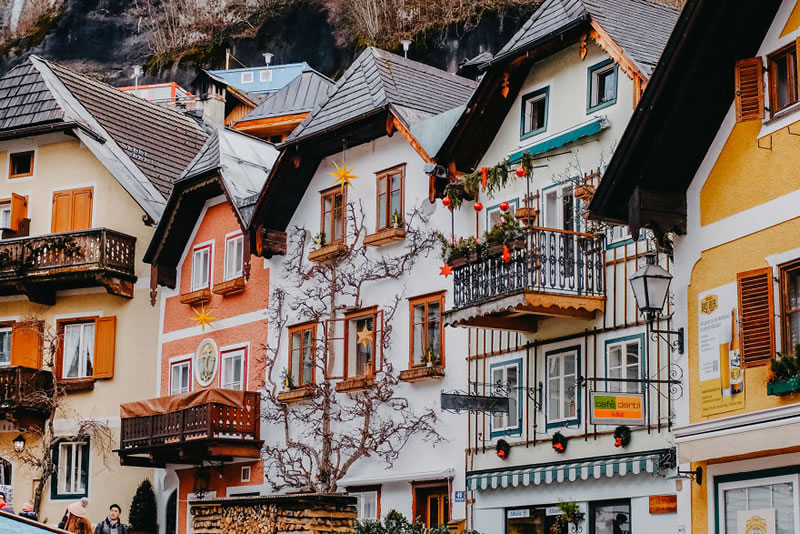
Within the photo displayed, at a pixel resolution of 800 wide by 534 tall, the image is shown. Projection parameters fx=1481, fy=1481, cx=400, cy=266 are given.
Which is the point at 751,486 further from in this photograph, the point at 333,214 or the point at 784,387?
the point at 333,214

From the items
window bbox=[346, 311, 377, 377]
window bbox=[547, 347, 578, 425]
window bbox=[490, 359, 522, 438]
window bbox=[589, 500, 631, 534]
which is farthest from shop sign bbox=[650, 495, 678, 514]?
window bbox=[346, 311, 377, 377]

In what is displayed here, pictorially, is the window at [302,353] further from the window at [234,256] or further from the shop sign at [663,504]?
the shop sign at [663,504]

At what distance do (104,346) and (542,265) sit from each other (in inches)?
585

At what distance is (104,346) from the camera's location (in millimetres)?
34281

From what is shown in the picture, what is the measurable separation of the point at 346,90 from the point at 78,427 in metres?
10.4

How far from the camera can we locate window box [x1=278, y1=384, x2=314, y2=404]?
2911 cm

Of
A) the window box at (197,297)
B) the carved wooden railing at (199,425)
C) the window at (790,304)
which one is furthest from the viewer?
the window box at (197,297)

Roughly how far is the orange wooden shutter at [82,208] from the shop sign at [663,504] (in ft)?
59.9

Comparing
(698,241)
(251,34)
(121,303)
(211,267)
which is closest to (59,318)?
(121,303)

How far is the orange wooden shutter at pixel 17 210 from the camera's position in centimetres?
3588

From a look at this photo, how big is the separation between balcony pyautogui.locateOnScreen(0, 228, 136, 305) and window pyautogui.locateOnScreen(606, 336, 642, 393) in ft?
48.6

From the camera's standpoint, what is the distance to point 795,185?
1719 cm

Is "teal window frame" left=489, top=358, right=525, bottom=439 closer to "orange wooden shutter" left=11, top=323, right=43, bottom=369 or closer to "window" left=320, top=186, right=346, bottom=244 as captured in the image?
"window" left=320, top=186, right=346, bottom=244

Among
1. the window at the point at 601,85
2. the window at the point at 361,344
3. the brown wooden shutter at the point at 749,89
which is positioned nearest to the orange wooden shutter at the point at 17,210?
the window at the point at 361,344
